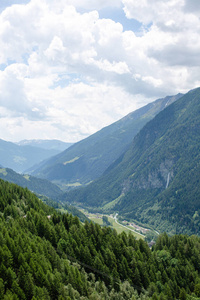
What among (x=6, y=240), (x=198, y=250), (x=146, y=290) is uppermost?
(x=6, y=240)

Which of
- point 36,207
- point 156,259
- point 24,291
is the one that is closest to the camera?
point 24,291

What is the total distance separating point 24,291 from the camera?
3031 inches

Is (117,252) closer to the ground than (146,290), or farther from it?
farther from it

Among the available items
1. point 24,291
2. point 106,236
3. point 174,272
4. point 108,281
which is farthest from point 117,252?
point 24,291

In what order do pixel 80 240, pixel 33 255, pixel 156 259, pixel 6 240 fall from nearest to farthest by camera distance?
pixel 33 255 → pixel 6 240 → pixel 80 240 → pixel 156 259

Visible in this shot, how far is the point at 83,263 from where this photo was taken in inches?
4439

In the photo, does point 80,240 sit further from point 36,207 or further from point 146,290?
point 36,207

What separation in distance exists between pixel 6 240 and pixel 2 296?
87.2 ft

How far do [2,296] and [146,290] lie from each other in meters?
63.3

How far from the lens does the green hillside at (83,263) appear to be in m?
81.7

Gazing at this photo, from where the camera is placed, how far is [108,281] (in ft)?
353

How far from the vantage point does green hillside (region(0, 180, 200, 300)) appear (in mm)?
81688

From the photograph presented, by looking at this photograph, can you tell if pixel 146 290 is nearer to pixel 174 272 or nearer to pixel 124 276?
pixel 124 276

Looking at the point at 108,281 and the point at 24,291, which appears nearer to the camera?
the point at 24,291
